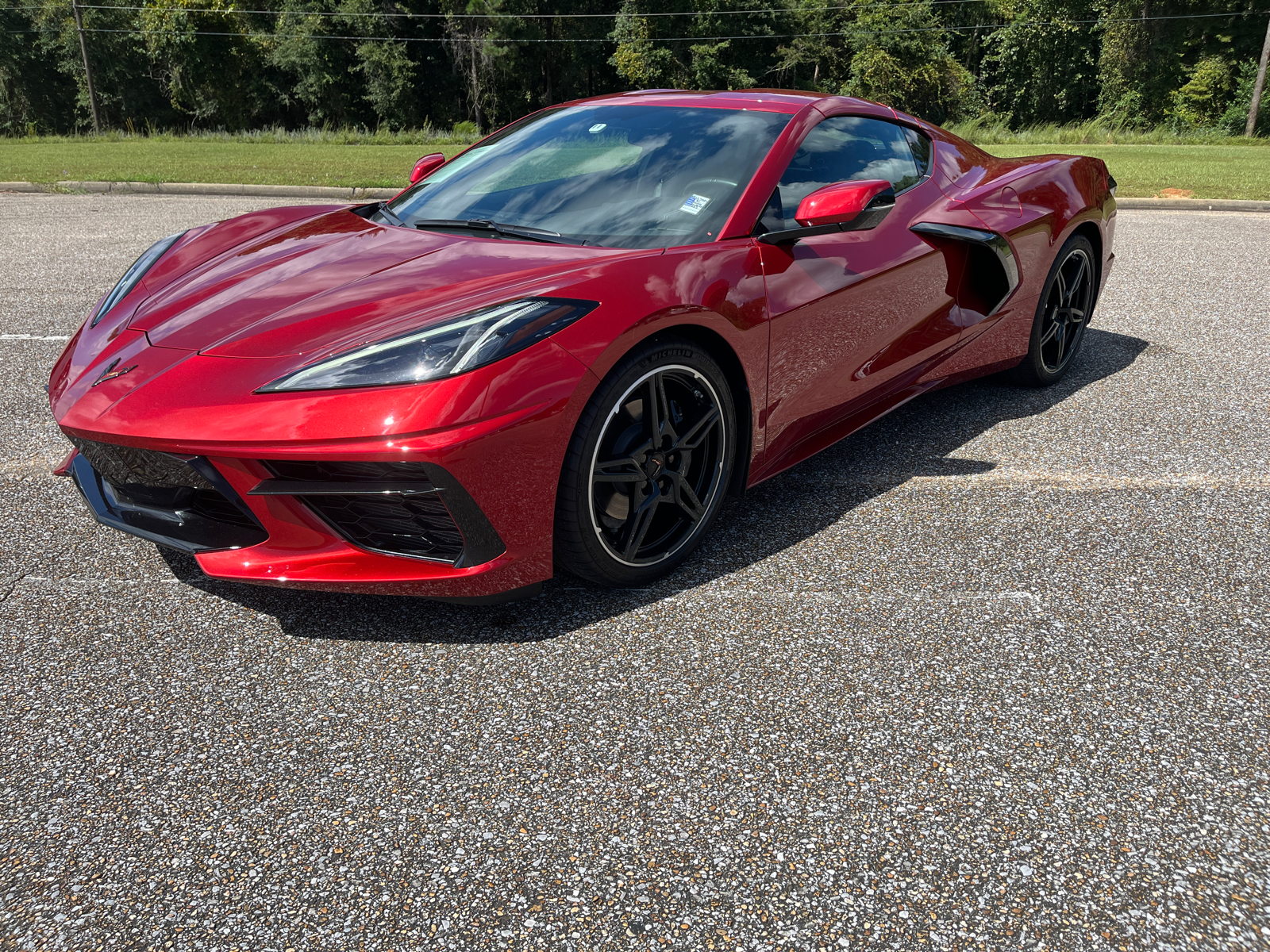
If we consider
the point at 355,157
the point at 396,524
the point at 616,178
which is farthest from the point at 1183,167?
the point at 396,524

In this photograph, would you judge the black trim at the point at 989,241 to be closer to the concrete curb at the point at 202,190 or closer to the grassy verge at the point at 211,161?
the concrete curb at the point at 202,190

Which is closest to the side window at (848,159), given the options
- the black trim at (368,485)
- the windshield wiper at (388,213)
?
the windshield wiper at (388,213)

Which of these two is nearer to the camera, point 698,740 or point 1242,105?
point 698,740

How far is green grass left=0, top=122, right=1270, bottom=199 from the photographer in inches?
523

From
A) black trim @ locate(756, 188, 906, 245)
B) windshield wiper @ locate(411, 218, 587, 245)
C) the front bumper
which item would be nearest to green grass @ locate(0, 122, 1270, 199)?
windshield wiper @ locate(411, 218, 587, 245)

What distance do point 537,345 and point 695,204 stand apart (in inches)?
35.6

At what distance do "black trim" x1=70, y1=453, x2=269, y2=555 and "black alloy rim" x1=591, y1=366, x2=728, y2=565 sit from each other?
34.0 inches

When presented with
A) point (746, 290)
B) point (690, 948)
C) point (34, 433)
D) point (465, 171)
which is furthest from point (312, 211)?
point (690, 948)

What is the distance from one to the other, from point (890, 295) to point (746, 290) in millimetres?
815

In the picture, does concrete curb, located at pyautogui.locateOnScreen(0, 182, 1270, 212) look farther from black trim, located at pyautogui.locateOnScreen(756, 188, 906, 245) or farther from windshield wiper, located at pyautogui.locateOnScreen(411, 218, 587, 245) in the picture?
black trim, located at pyautogui.locateOnScreen(756, 188, 906, 245)

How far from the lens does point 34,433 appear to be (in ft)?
12.7

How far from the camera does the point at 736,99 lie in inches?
134

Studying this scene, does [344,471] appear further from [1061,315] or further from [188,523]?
[1061,315]

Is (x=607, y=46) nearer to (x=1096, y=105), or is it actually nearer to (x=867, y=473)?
(x=1096, y=105)
